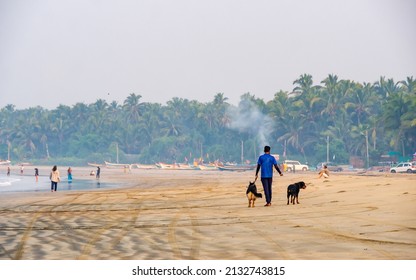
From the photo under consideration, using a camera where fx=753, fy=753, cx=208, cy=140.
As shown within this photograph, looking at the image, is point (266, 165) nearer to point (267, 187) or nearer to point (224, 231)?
point (267, 187)

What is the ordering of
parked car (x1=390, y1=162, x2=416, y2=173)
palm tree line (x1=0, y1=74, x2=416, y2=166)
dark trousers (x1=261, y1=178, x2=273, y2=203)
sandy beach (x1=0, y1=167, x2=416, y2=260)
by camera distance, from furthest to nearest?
palm tree line (x1=0, y1=74, x2=416, y2=166), parked car (x1=390, y1=162, x2=416, y2=173), dark trousers (x1=261, y1=178, x2=273, y2=203), sandy beach (x1=0, y1=167, x2=416, y2=260)

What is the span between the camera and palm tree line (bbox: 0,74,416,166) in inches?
4284

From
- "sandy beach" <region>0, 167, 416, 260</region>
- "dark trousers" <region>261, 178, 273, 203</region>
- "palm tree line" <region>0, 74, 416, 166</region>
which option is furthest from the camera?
"palm tree line" <region>0, 74, 416, 166</region>

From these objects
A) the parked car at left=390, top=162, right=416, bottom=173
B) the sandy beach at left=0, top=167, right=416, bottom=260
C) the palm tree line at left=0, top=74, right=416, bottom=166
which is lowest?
the sandy beach at left=0, top=167, right=416, bottom=260

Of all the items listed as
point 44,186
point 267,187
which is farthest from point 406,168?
point 267,187

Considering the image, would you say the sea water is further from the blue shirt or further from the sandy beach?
the blue shirt

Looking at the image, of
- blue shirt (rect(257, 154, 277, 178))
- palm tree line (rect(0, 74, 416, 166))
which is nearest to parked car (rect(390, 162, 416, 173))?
palm tree line (rect(0, 74, 416, 166))

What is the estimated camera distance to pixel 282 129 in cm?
14288

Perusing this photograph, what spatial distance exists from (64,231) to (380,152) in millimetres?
93750

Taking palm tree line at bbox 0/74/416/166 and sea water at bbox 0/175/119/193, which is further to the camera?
palm tree line at bbox 0/74/416/166

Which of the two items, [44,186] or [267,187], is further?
[44,186]

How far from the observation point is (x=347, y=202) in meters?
20.6

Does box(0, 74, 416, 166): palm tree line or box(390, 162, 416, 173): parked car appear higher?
box(0, 74, 416, 166): palm tree line

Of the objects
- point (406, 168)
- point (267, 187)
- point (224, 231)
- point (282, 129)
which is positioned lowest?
point (224, 231)
